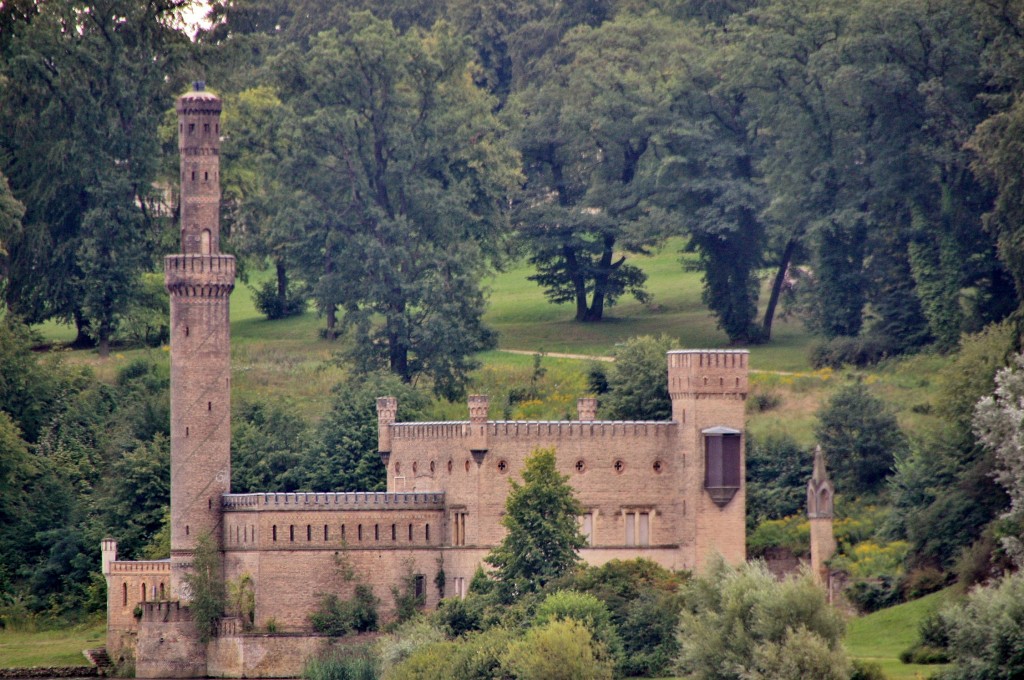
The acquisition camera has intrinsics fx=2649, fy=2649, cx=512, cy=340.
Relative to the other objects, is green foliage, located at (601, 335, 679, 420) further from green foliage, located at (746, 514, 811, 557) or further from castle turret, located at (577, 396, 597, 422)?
green foliage, located at (746, 514, 811, 557)

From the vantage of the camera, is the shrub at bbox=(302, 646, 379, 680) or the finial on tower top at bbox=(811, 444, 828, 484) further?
the finial on tower top at bbox=(811, 444, 828, 484)

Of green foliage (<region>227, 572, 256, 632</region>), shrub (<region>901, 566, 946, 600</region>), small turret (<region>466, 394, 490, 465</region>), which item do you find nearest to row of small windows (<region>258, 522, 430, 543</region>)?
green foliage (<region>227, 572, 256, 632</region>)

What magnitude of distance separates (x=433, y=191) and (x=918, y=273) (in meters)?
22.1

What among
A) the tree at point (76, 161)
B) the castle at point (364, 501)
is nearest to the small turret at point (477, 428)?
the castle at point (364, 501)

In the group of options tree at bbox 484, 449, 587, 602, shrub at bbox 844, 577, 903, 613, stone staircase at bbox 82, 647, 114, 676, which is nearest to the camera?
shrub at bbox 844, 577, 903, 613

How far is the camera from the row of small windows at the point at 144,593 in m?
90.0

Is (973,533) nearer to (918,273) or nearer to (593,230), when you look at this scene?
(918,273)


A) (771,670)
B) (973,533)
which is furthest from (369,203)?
(771,670)

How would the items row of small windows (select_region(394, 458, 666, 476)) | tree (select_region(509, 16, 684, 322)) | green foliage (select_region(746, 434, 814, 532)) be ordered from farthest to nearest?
tree (select_region(509, 16, 684, 322)), green foliage (select_region(746, 434, 814, 532)), row of small windows (select_region(394, 458, 666, 476))

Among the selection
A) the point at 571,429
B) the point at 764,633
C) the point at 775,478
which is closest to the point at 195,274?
the point at 571,429

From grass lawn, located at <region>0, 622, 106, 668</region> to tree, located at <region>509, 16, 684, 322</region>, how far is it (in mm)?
32800

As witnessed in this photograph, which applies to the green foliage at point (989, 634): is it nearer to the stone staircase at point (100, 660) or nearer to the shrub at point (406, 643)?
the shrub at point (406, 643)

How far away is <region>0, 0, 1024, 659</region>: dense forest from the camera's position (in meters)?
97.8

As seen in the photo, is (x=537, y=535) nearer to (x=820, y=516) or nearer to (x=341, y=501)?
(x=341, y=501)
